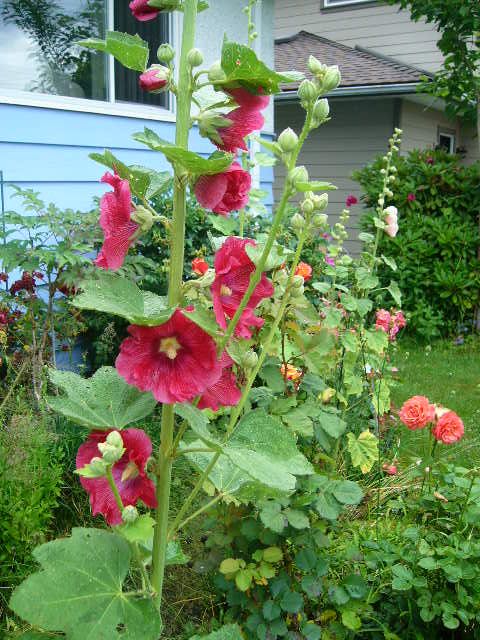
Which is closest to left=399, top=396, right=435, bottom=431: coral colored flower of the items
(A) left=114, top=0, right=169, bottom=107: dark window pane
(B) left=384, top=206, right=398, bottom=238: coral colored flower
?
(B) left=384, top=206, right=398, bottom=238: coral colored flower

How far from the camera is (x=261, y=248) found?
1123 mm

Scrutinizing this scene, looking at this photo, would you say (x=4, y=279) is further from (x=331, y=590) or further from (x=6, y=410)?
(x=331, y=590)

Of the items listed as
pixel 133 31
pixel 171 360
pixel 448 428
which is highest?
pixel 133 31

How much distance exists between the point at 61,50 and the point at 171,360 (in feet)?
13.1

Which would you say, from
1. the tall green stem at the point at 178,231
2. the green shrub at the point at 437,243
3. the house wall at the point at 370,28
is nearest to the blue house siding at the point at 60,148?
the tall green stem at the point at 178,231

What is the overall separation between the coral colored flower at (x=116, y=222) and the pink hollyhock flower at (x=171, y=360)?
0.45ft

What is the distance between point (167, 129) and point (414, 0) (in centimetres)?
332

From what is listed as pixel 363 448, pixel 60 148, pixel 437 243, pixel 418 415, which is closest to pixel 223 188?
pixel 418 415

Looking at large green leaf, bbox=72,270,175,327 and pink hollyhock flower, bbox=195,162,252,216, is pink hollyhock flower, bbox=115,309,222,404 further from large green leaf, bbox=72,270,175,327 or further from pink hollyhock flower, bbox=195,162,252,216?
pink hollyhock flower, bbox=195,162,252,216

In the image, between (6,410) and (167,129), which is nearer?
(6,410)

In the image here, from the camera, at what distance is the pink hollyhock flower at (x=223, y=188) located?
1021 mm

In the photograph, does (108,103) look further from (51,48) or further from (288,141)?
(288,141)

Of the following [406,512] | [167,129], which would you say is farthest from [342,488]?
[167,129]

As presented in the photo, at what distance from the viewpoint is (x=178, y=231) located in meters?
1.06
